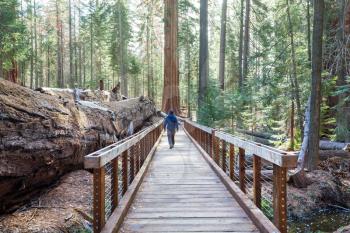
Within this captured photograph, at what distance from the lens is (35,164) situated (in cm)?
534

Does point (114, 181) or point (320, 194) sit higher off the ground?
point (114, 181)

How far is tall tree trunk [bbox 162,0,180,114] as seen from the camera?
26698 millimetres

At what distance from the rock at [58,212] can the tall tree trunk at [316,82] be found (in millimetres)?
7115

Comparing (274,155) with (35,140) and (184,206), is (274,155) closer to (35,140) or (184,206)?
(184,206)

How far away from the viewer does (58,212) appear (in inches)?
203

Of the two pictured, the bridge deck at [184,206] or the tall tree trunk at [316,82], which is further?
the tall tree trunk at [316,82]

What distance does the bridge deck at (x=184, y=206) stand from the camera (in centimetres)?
443

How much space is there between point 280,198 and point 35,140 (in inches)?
138

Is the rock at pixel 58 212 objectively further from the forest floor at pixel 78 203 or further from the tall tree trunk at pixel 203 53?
the tall tree trunk at pixel 203 53

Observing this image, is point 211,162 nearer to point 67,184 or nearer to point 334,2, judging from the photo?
point 67,184

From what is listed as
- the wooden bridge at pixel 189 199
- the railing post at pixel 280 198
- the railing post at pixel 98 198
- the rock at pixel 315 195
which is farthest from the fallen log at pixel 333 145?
the railing post at pixel 98 198

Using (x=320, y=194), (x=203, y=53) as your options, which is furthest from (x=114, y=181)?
(x=203, y=53)

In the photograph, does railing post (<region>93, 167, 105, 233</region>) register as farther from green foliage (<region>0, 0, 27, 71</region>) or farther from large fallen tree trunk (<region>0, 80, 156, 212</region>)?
green foliage (<region>0, 0, 27, 71</region>)

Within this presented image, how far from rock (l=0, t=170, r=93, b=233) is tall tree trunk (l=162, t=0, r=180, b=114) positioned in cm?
2102
